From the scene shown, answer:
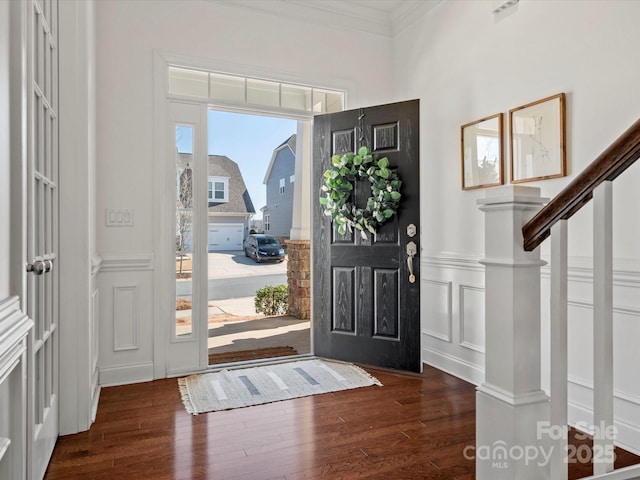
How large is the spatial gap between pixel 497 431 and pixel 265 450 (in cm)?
125

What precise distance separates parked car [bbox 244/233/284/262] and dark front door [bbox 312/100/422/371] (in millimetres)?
3028

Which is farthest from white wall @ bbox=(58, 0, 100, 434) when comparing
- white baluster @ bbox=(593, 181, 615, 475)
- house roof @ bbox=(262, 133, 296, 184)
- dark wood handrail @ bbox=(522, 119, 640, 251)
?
house roof @ bbox=(262, 133, 296, 184)

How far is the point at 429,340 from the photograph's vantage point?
3.51 metres

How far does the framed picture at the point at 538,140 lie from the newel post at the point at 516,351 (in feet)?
4.96

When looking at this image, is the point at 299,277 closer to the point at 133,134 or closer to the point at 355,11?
the point at 133,134

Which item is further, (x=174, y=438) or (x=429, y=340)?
(x=429, y=340)

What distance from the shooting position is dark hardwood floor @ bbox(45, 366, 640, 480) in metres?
1.88

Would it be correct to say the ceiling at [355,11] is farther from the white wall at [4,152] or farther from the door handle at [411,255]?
the white wall at [4,152]

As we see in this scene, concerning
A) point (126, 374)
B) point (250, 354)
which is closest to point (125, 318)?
point (126, 374)

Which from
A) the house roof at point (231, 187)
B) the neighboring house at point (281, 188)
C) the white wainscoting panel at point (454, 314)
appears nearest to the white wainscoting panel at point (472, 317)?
the white wainscoting panel at point (454, 314)

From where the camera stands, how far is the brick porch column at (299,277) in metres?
5.41

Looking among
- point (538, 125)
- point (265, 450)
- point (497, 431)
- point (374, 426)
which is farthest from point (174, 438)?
point (538, 125)

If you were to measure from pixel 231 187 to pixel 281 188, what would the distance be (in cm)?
73

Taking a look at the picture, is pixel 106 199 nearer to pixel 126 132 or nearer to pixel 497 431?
pixel 126 132
